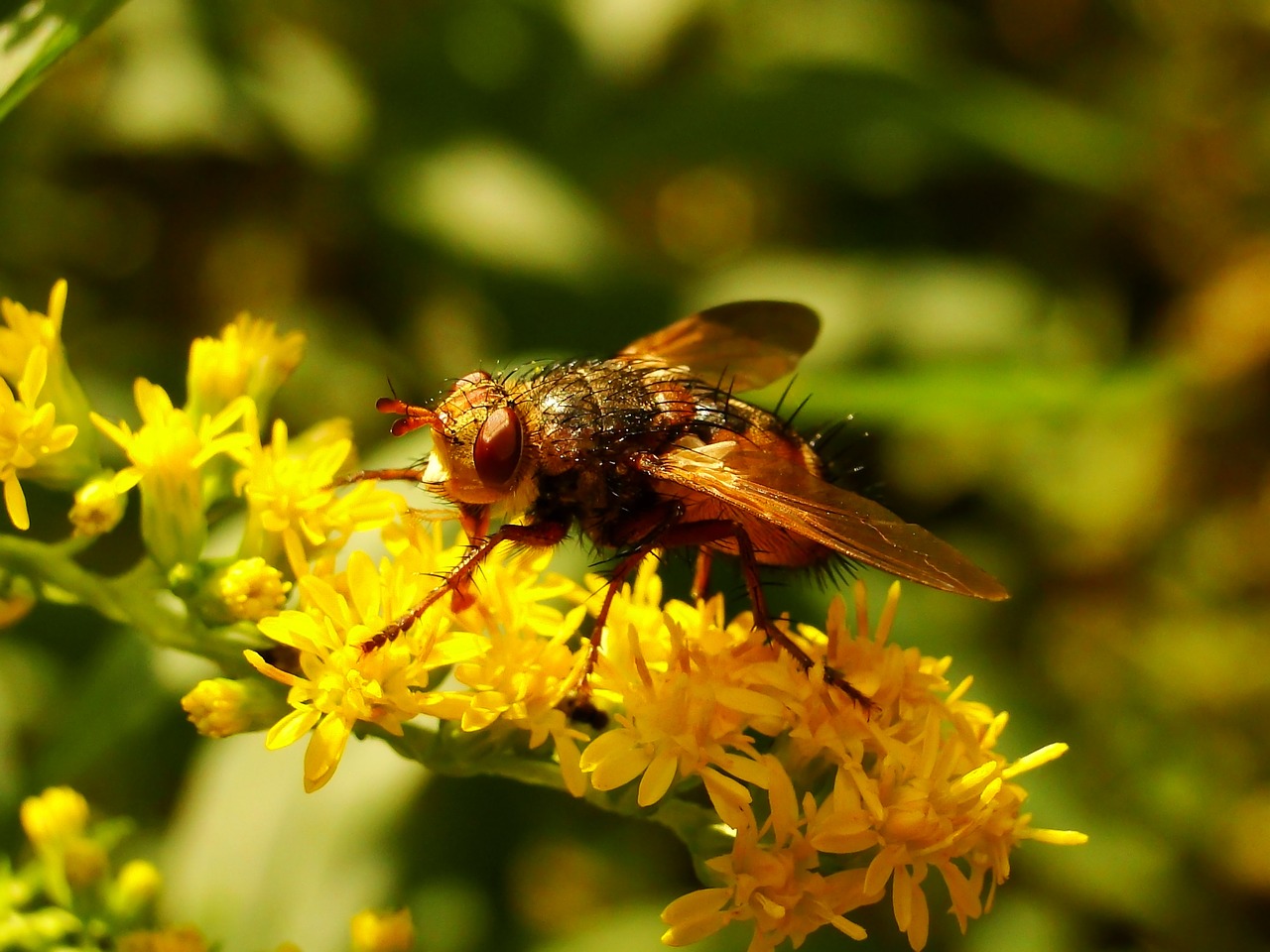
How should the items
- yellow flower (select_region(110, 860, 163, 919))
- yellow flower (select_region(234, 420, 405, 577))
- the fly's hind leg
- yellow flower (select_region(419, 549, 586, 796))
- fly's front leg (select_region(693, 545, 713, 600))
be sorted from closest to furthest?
yellow flower (select_region(419, 549, 586, 796)) → the fly's hind leg → yellow flower (select_region(234, 420, 405, 577)) → yellow flower (select_region(110, 860, 163, 919)) → fly's front leg (select_region(693, 545, 713, 600))

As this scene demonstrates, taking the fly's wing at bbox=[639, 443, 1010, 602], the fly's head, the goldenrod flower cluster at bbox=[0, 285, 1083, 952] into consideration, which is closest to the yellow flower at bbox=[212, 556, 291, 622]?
the goldenrod flower cluster at bbox=[0, 285, 1083, 952]

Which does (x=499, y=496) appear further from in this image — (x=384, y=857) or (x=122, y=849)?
(x=122, y=849)

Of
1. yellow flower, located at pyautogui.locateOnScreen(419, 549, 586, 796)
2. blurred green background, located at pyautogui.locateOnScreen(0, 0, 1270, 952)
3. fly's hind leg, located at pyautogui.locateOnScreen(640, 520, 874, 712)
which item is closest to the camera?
yellow flower, located at pyautogui.locateOnScreen(419, 549, 586, 796)

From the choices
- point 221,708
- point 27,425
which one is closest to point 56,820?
point 221,708

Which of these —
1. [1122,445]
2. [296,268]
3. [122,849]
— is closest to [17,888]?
[122,849]

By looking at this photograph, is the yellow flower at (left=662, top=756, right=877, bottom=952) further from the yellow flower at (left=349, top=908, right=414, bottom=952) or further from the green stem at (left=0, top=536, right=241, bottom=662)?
the green stem at (left=0, top=536, right=241, bottom=662)

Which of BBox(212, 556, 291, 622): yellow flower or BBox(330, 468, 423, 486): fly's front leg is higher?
BBox(330, 468, 423, 486): fly's front leg

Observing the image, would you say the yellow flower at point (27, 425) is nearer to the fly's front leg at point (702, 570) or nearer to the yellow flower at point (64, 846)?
the yellow flower at point (64, 846)

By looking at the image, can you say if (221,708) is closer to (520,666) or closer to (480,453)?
(520,666)
